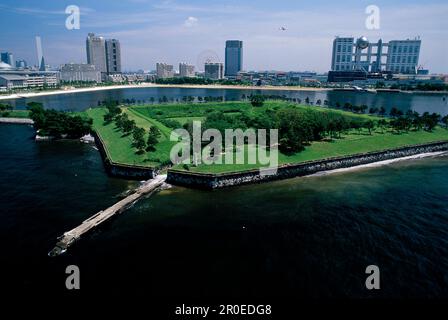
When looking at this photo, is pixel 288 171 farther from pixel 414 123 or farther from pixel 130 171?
pixel 414 123

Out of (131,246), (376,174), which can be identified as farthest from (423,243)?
(131,246)

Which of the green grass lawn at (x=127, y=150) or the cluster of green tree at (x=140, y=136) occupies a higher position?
the cluster of green tree at (x=140, y=136)

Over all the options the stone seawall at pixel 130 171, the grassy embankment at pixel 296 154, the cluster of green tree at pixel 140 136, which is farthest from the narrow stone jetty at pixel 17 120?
the stone seawall at pixel 130 171
